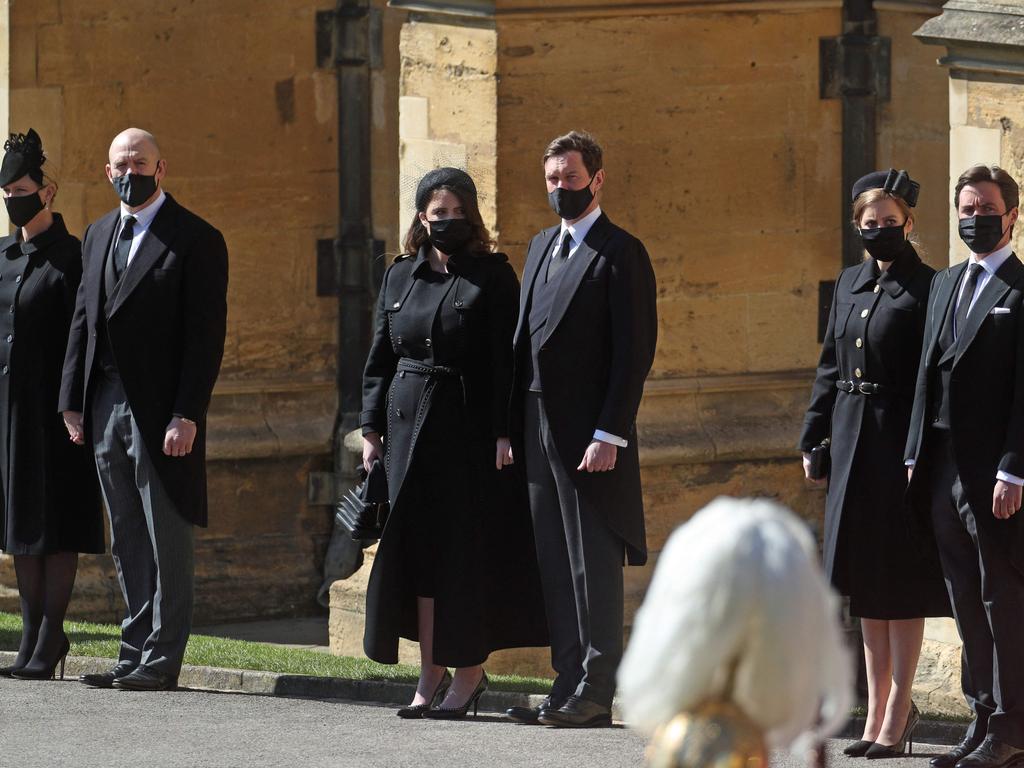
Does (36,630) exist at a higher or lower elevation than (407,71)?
lower

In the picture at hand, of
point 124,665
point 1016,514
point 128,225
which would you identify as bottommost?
point 124,665

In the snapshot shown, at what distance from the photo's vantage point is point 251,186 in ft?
40.3

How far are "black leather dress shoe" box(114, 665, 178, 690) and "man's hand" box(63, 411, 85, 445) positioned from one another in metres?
0.85

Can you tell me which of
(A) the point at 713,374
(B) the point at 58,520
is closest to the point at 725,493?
(A) the point at 713,374

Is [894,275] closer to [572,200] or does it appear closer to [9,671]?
[572,200]

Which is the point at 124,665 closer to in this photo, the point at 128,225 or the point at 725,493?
the point at 128,225

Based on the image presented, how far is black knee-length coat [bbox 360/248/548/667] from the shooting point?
7191mm

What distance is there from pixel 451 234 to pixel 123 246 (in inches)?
51.2

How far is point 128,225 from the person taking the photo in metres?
7.79

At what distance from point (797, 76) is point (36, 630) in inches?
162

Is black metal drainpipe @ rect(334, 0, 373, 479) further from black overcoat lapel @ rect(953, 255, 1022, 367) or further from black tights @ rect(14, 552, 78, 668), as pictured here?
black overcoat lapel @ rect(953, 255, 1022, 367)

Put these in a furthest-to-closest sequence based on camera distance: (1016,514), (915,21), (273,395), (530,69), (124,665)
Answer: (273,395)
(915,21)
(530,69)
(124,665)
(1016,514)

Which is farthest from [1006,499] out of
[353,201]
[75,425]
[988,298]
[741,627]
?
[353,201]

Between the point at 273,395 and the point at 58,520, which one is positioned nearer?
the point at 58,520
